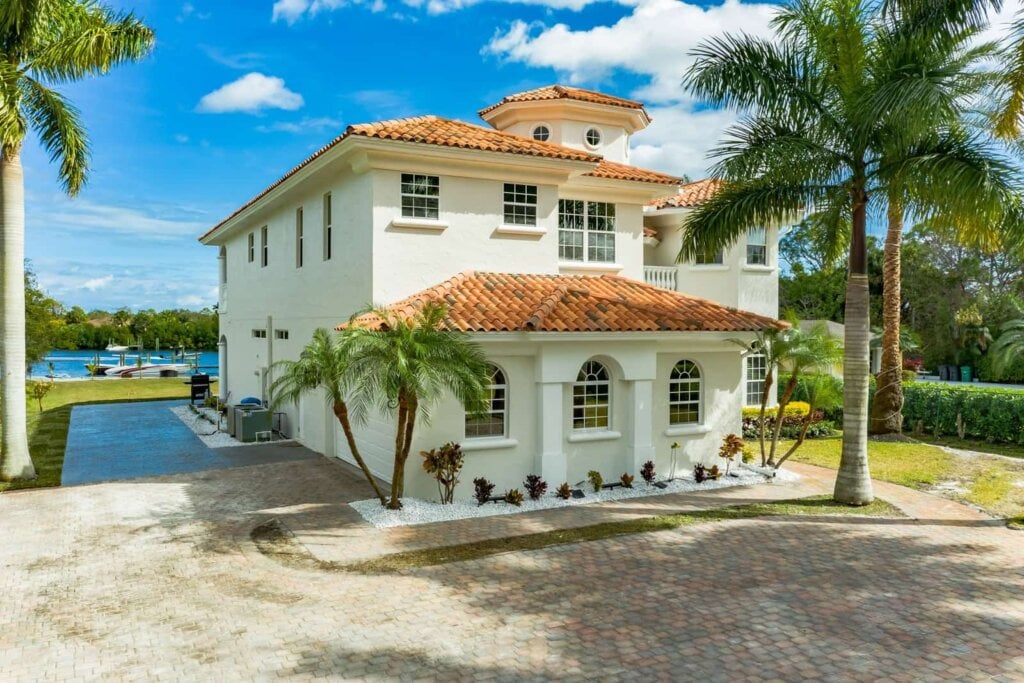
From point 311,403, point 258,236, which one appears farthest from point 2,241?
point 258,236

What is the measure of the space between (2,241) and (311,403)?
325 inches

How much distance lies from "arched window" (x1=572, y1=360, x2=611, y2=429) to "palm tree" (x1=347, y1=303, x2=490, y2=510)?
10.6 feet

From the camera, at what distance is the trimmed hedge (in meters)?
23.0

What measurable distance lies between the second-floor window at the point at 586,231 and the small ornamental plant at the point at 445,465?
24.2ft

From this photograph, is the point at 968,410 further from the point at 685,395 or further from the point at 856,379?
the point at 685,395

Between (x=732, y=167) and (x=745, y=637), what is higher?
(x=732, y=167)

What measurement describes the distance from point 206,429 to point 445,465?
1364 cm

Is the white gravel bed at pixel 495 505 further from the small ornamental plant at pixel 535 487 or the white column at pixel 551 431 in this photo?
the white column at pixel 551 431

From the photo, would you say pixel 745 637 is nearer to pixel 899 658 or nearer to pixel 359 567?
pixel 899 658

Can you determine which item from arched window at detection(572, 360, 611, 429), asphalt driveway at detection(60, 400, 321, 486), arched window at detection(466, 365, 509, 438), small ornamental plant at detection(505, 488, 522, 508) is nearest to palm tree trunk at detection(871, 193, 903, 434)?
arched window at detection(572, 360, 611, 429)

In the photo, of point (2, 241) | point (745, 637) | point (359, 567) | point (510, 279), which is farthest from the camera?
point (510, 279)

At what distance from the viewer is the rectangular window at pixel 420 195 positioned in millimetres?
15953

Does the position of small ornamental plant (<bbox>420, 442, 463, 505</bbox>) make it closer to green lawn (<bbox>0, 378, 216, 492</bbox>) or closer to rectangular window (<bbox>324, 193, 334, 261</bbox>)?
rectangular window (<bbox>324, 193, 334, 261</bbox>)

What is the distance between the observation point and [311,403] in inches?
792
